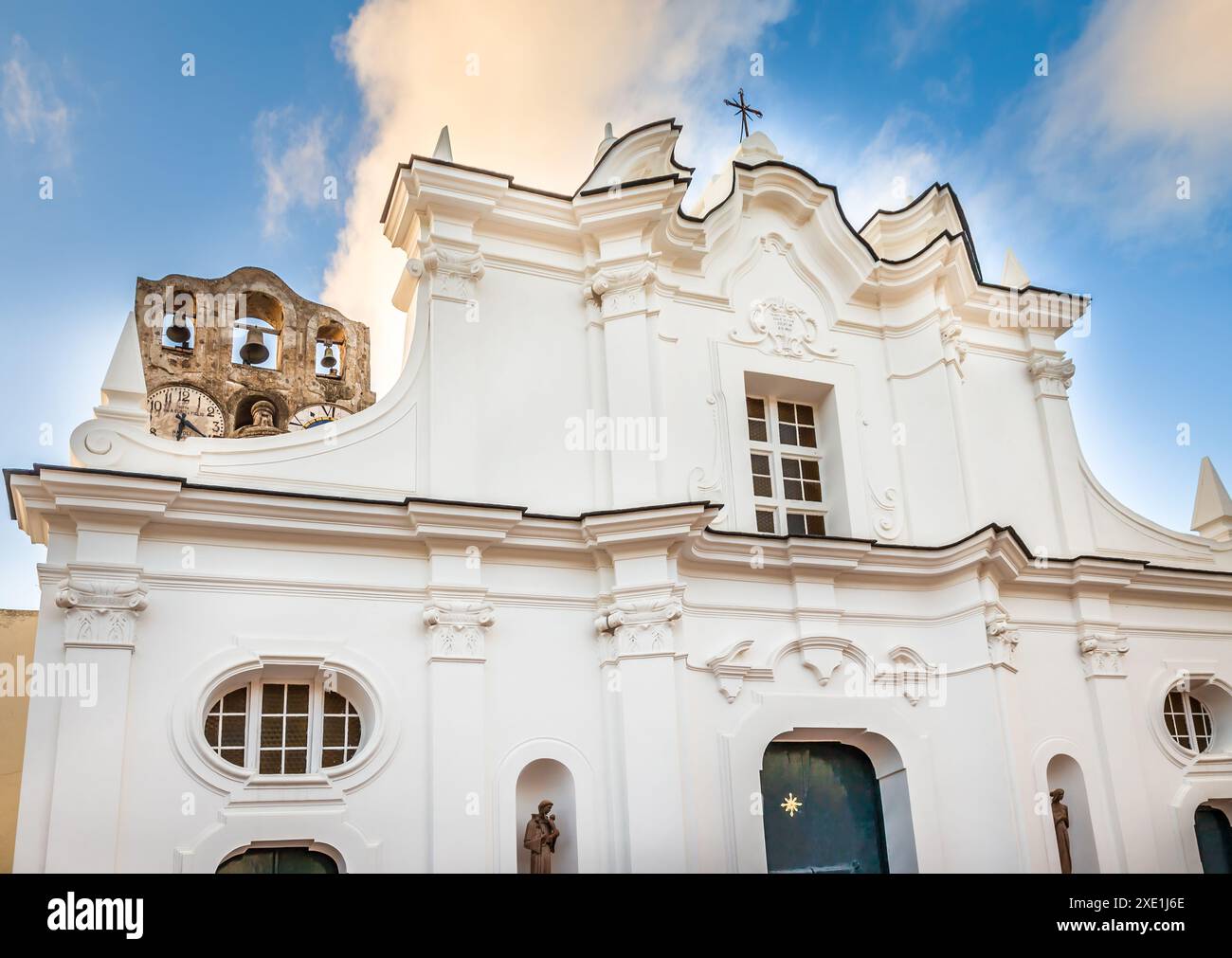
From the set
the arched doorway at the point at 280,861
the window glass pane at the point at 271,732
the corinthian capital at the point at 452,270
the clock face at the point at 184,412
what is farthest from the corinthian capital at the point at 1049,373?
the clock face at the point at 184,412

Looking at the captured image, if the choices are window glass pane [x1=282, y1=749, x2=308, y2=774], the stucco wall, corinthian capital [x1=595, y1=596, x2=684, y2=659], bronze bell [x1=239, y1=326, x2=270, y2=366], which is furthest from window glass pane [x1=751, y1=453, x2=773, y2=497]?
bronze bell [x1=239, y1=326, x2=270, y2=366]

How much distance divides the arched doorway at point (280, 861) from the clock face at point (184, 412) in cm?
1600

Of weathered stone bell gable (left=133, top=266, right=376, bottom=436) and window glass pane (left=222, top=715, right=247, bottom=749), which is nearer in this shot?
window glass pane (left=222, top=715, right=247, bottom=749)

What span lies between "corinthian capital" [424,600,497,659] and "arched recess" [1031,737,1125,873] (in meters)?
6.18

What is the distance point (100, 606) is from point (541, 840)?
434cm

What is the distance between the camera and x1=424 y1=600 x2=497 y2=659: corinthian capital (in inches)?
415

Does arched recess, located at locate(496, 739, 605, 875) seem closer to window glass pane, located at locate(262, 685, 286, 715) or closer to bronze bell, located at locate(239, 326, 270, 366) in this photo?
window glass pane, located at locate(262, 685, 286, 715)

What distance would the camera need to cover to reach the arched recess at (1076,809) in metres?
12.5

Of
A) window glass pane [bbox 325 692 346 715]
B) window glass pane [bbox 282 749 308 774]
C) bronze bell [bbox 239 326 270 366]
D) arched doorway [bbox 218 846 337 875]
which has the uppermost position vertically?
bronze bell [bbox 239 326 270 366]

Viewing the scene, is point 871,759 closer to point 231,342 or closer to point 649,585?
point 649,585

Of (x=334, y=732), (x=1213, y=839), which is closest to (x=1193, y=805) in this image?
(x=1213, y=839)

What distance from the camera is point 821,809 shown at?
1200 centimetres
